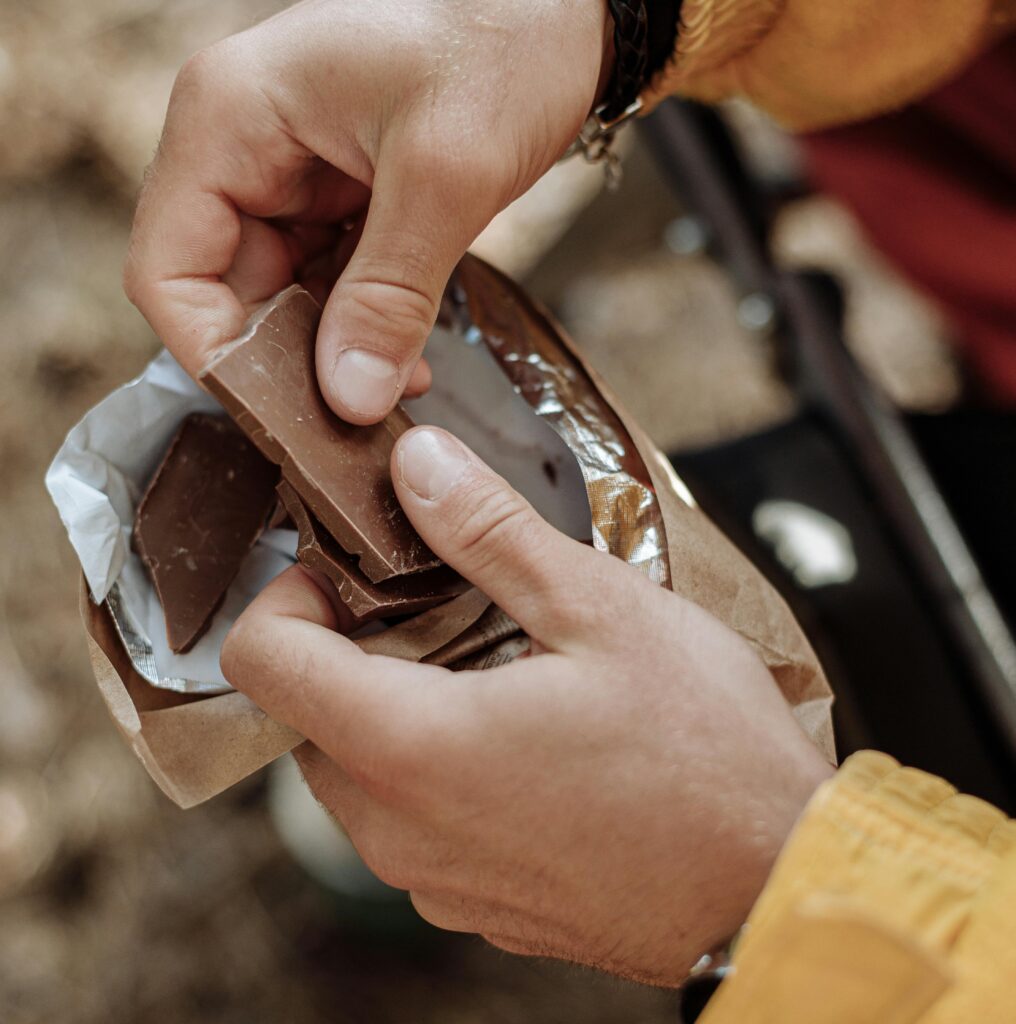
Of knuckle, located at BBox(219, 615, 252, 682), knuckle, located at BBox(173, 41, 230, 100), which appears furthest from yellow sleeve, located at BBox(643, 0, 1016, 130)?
knuckle, located at BBox(219, 615, 252, 682)

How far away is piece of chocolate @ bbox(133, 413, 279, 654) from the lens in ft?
2.52

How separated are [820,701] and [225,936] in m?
1.13

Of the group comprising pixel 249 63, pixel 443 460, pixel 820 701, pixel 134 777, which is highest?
pixel 249 63

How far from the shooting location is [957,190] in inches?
43.7

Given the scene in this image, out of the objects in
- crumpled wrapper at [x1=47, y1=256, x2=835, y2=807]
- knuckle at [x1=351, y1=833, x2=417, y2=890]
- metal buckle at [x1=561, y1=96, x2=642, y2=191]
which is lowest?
knuckle at [x1=351, y1=833, x2=417, y2=890]

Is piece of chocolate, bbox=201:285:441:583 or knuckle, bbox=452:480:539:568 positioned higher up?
piece of chocolate, bbox=201:285:441:583

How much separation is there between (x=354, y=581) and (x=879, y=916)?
43cm

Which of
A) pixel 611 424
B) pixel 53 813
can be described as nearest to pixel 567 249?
pixel 611 424

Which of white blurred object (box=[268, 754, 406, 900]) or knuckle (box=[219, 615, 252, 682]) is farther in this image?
white blurred object (box=[268, 754, 406, 900])

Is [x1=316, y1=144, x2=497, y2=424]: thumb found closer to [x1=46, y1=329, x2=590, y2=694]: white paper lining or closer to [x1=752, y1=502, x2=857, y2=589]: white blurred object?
[x1=46, y1=329, x2=590, y2=694]: white paper lining

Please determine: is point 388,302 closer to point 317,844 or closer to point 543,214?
point 317,844

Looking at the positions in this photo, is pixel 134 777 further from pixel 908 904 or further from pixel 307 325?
pixel 908 904

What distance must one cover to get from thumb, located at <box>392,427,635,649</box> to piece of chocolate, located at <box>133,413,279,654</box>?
0.67ft

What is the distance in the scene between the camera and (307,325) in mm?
735
